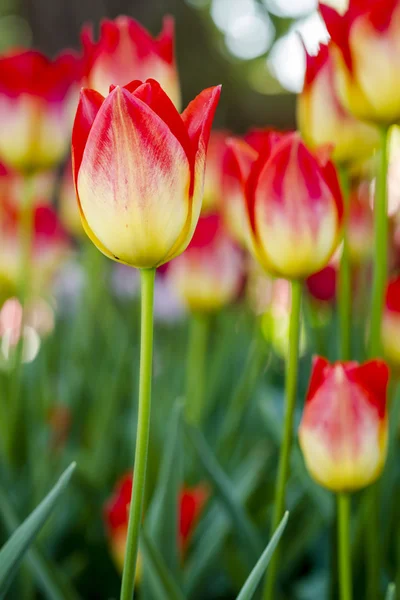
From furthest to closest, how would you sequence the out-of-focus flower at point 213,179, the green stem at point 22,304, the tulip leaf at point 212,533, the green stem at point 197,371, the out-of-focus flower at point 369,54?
the out-of-focus flower at point 213,179
the green stem at point 197,371
the green stem at point 22,304
the tulip leaf at point 212,533
the out-of-focus flower at point 369,54

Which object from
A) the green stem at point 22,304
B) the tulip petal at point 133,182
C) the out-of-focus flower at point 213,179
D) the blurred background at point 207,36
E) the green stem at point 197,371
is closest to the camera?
the tulip petal at point 133,182

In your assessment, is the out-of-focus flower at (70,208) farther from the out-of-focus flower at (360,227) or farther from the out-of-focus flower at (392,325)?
the out-of-focus flower at (392,325)

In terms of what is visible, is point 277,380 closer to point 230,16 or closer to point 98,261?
point 98,261

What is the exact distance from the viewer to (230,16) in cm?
427

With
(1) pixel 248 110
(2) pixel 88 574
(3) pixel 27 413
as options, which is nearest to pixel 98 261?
(3) pixel 27 413

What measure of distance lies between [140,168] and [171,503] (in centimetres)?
22

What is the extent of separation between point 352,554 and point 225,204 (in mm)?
339

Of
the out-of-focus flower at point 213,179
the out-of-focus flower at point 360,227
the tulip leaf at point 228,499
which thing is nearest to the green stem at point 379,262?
the tulip leaf at point 228,499

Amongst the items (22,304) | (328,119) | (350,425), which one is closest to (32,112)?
(22,304)

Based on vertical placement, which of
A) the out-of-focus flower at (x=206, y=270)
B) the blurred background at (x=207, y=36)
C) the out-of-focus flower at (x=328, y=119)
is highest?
the blurred background at (x=207, y=36)

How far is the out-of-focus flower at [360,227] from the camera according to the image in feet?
2.33

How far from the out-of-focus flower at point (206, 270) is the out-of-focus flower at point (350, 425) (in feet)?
1.15

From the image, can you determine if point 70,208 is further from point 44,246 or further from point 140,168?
point 140,168

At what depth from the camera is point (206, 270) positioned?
2.24 ft
